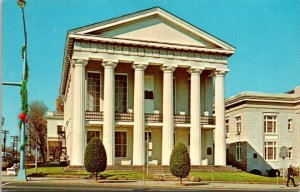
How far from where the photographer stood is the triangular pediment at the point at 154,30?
33.7 meters

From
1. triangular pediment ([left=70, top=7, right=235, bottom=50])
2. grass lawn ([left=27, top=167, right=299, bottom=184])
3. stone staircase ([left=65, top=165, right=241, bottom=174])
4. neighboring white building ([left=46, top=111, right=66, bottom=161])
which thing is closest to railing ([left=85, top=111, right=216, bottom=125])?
stone staircase ([left=65, top=165, right=241, bottom=174])

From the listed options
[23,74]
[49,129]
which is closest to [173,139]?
[49,129]

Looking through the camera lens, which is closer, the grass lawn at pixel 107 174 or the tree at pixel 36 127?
the grass lawn at pixel 107 174

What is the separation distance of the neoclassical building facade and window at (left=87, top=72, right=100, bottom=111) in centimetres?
8

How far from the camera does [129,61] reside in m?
34.8

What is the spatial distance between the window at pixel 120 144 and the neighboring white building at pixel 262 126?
1013 cm

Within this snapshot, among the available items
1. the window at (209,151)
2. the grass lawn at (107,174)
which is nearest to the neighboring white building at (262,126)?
the window at (209,151)

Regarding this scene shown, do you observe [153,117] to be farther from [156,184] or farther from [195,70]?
A: [156,184]

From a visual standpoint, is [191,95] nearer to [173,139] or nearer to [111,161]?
[173,139]

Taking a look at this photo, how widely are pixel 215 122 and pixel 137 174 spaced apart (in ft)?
31.7

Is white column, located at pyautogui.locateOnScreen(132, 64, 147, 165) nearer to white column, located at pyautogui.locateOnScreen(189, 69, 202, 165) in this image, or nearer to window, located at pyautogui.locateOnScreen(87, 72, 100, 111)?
window, located at pyautogui.locateOnScreen(87, 72, 100, 111)

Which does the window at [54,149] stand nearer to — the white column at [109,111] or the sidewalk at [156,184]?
the white column at [109,111]

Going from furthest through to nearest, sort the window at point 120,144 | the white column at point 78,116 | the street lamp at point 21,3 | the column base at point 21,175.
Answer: the window at point 120,144, the white column at point 78,116, the column base at point 21,175, the street lamp at point 21,3

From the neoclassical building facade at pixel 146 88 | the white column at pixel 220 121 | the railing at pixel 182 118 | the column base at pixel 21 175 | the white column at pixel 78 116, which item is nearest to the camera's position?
the column base at pixel 21 175
